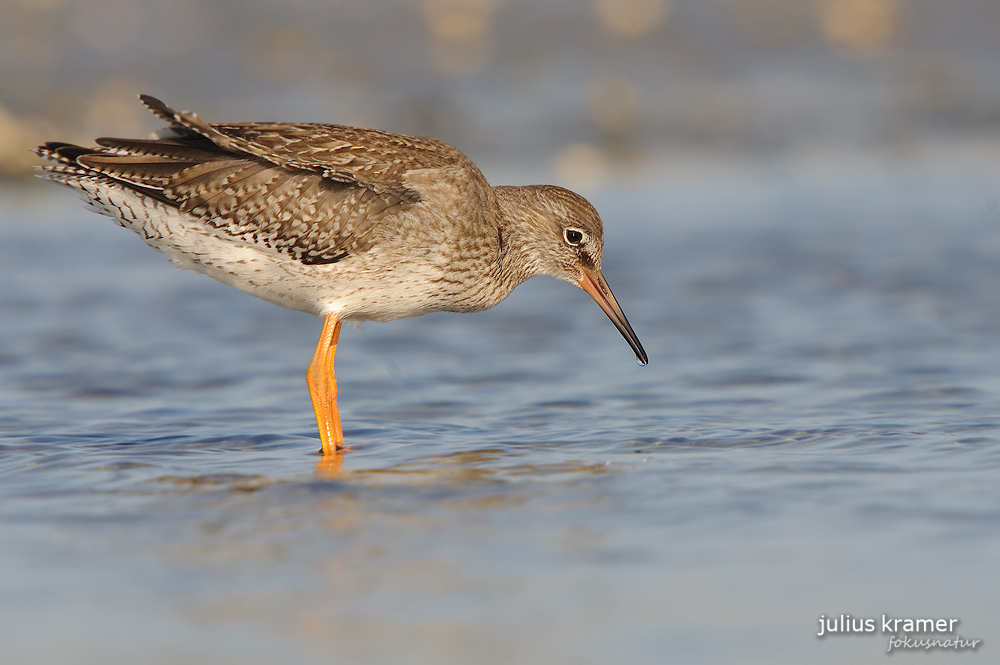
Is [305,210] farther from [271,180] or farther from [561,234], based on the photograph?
[561,234]

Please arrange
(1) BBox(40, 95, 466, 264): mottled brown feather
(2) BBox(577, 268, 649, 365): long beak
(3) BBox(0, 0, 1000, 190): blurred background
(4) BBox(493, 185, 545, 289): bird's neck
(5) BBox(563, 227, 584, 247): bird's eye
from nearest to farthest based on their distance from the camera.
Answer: (1) BBox(40, 95, 466, 264): mottled brown feather
(4) BBox(493, 185, 545, 289): bird's neck
(5) BBox(563, 227, 584, 247): bird's eye
(2) BBox(577, 268, 649, 365): long beak
(3) BBox(0, 0, 1000, 190): blurred background

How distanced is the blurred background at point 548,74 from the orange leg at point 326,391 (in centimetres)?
766

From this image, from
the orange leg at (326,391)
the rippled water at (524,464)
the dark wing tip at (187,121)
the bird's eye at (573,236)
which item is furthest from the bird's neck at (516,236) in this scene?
the dark wing tip at (187,121)

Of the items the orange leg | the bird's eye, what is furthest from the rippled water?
the bird's eye

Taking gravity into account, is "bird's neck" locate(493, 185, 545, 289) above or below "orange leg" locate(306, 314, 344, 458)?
above

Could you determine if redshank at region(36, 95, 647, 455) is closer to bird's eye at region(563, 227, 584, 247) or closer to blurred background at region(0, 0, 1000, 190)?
bird's eye at region(563, 227, 584, 247)

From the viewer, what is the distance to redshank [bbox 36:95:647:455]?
7.85 metres

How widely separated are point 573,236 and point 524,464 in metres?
2.19

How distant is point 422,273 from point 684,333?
3051mm

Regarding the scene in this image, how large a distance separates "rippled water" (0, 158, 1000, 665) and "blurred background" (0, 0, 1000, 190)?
3969 millimetres

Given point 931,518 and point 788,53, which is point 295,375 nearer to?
point 931,518

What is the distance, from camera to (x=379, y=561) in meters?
5.60

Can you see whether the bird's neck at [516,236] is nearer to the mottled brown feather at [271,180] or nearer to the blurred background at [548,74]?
the mottled brown feather at [271,180]

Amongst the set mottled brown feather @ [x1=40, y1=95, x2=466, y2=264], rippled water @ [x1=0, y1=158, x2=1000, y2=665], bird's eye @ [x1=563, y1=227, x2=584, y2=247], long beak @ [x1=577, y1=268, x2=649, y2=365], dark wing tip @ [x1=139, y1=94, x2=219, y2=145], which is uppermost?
dark wing tip @ [x1=139, y1=94, x2=219, y2=145]
